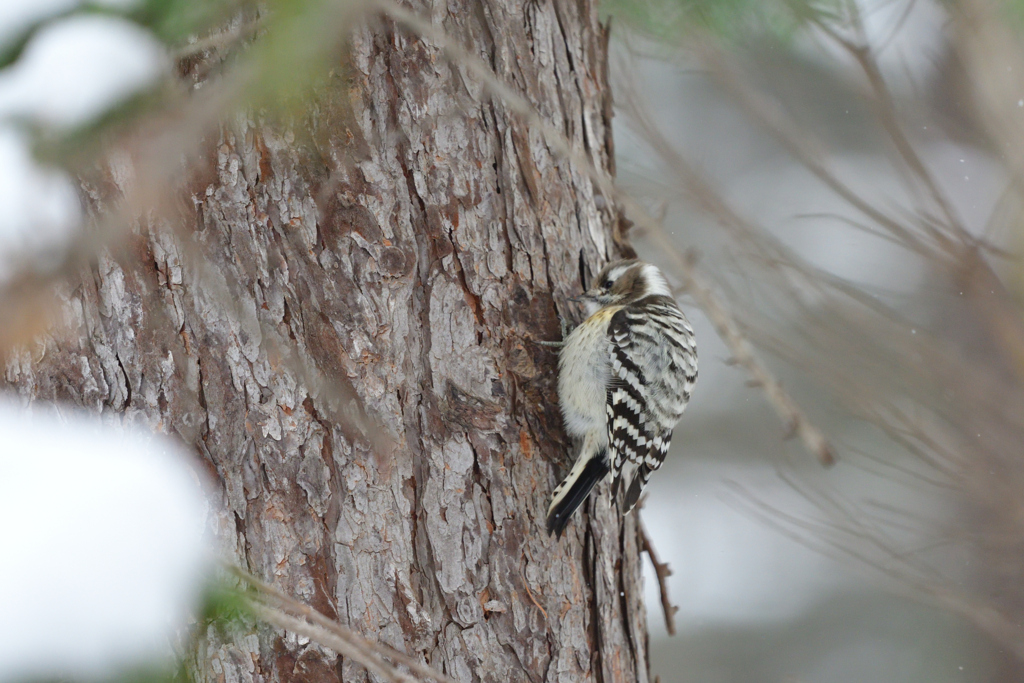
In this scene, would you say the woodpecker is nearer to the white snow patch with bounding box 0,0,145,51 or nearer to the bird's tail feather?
the bird's tail feather

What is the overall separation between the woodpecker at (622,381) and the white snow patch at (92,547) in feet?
3.06

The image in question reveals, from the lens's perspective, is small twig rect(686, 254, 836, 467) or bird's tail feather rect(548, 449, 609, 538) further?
bird's tail feather rect(548, 449, 609, 538)

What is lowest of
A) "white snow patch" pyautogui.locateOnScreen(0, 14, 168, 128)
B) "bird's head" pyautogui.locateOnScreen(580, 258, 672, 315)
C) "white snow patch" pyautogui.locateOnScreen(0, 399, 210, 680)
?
"bird's head" pyautogui.locateOnScreen(580, 258, 672, 315)

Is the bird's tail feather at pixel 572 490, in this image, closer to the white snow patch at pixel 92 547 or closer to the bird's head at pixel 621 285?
the bird's head at pixel 621 285

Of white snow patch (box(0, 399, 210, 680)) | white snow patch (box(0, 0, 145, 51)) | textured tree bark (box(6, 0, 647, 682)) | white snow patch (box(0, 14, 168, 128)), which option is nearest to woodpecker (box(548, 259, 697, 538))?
textured tree bark (box(6, 0, 647, 682))

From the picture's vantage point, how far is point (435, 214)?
2.01 m

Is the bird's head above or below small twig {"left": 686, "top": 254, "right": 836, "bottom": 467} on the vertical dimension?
below

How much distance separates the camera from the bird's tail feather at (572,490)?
2082mm

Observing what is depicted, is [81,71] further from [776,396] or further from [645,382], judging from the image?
[645,382]

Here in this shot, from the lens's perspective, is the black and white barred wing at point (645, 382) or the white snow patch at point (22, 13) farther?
the black and white barred wing at point (645, 382)

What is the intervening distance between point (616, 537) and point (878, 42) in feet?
6.87

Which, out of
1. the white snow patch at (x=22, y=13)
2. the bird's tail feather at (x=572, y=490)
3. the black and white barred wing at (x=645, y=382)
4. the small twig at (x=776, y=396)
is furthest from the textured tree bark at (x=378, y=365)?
the small twig at (x=776, y=396)

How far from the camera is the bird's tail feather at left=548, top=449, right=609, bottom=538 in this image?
6.83 feet

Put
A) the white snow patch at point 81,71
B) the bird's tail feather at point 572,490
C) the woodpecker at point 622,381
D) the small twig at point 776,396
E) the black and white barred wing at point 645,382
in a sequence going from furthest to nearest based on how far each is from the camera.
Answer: the black and white barred wing at point 645,382, the woodpecker at point 622,381, the bird's tail feather at point 572,490, the white snow patch at point 81,71, the small twig at point 776,396
